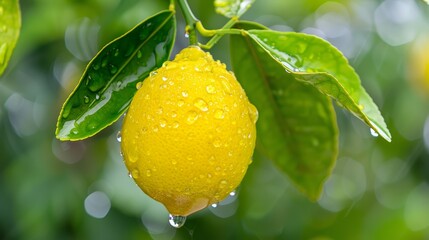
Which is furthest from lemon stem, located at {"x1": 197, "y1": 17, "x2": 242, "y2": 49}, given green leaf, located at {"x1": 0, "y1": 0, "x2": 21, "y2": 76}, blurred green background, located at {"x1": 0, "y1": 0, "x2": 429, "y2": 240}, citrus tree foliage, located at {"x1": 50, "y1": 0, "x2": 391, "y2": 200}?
blurred green background, located at {"x1": 0, "y1": 0, "x2": 429, "y2": 240}

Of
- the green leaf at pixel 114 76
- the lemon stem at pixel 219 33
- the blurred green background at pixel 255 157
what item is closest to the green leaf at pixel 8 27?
the green leaf at pixel 114 76

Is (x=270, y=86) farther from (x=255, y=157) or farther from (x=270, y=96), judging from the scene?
(x=255, y=157)

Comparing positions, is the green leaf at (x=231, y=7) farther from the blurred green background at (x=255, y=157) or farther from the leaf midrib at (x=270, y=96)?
the blurred green background at (x=255, y=157)

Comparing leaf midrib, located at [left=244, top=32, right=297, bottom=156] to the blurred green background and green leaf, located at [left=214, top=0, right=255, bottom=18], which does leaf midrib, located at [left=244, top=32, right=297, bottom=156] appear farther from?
the blurred green background

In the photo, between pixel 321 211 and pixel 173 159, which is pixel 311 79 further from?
pixel 321 211

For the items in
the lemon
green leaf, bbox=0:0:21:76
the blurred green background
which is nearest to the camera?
the lemon

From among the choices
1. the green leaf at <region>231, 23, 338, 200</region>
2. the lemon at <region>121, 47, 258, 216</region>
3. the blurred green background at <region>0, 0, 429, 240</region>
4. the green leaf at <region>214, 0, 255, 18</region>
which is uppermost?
the green leaf at <region>214, 0, 255, 18</region>
